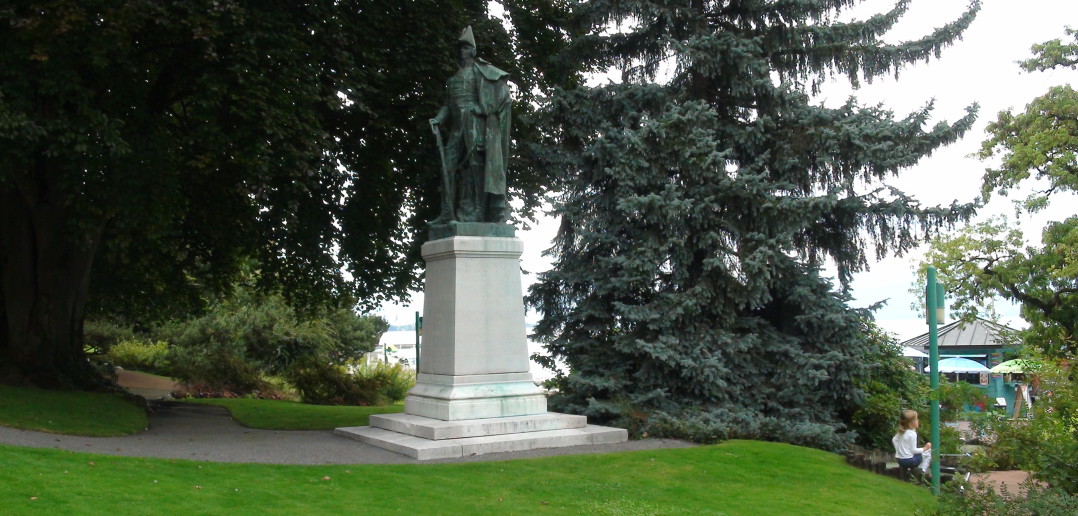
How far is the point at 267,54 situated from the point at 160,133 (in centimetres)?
208

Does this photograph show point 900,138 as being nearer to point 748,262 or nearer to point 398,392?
point 748,262

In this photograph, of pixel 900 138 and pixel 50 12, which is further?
pixel 900 138

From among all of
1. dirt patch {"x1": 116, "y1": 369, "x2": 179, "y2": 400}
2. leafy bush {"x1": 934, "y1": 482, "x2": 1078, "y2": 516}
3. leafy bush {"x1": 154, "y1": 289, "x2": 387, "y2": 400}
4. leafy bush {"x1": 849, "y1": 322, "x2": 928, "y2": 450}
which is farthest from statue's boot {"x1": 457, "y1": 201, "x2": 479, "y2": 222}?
dirt patch {"x1": 116, "y1": 369, "x2": 179, "y2": 400}

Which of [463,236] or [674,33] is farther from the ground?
[674,33]

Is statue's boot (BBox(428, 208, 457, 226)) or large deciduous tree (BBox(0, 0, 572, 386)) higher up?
large deciduous tree (BBox(0, 0, 572, 386))

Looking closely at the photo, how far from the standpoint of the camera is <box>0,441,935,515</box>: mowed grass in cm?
758

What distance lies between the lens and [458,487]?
866cm

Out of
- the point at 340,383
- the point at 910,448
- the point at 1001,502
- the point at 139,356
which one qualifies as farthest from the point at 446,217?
the point at 139,356

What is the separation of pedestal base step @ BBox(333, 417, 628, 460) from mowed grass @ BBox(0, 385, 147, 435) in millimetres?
3353

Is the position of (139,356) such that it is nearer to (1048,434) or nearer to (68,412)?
(68,412)

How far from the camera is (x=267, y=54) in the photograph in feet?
44.1

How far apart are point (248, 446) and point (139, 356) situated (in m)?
25.4

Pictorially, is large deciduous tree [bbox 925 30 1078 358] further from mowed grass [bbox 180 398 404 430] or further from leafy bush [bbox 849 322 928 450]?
mowed grass [bbox 180 398 404 430]

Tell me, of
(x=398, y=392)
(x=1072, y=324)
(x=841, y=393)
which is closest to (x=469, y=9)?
(x=841, y=393)
